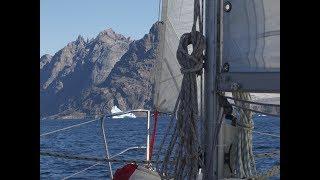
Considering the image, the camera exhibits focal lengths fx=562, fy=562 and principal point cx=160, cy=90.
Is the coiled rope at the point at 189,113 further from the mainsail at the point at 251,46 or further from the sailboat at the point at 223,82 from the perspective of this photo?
the mainsail at the point at 251,46

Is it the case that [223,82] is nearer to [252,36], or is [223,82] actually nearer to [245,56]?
[245,56]

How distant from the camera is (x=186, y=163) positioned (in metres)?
3.65

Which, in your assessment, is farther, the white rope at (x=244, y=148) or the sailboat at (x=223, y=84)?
the white rope at (x=244, y=148)

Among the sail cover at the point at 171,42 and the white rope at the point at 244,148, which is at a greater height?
the sail cover at the point at 171,42

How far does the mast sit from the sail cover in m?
1.50

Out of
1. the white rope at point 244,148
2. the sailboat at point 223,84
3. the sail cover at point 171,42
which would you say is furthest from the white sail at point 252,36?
the sail cover at point 171,42

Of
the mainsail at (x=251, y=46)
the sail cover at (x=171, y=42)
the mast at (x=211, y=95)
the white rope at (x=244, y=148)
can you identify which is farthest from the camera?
the sail cover at (x=171, y=42)

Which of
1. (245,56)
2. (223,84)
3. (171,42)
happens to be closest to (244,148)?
(223,84)

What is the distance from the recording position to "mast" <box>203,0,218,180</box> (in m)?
3.52

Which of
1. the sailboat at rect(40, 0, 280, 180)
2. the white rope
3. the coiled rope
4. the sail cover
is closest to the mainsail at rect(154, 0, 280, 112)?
the sailboat at rect(40, 0, 280, 180)

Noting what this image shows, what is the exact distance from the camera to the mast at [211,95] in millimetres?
3523

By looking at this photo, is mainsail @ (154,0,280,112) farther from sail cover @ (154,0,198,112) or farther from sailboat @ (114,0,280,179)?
sail cover @ (154,0,198,112)
